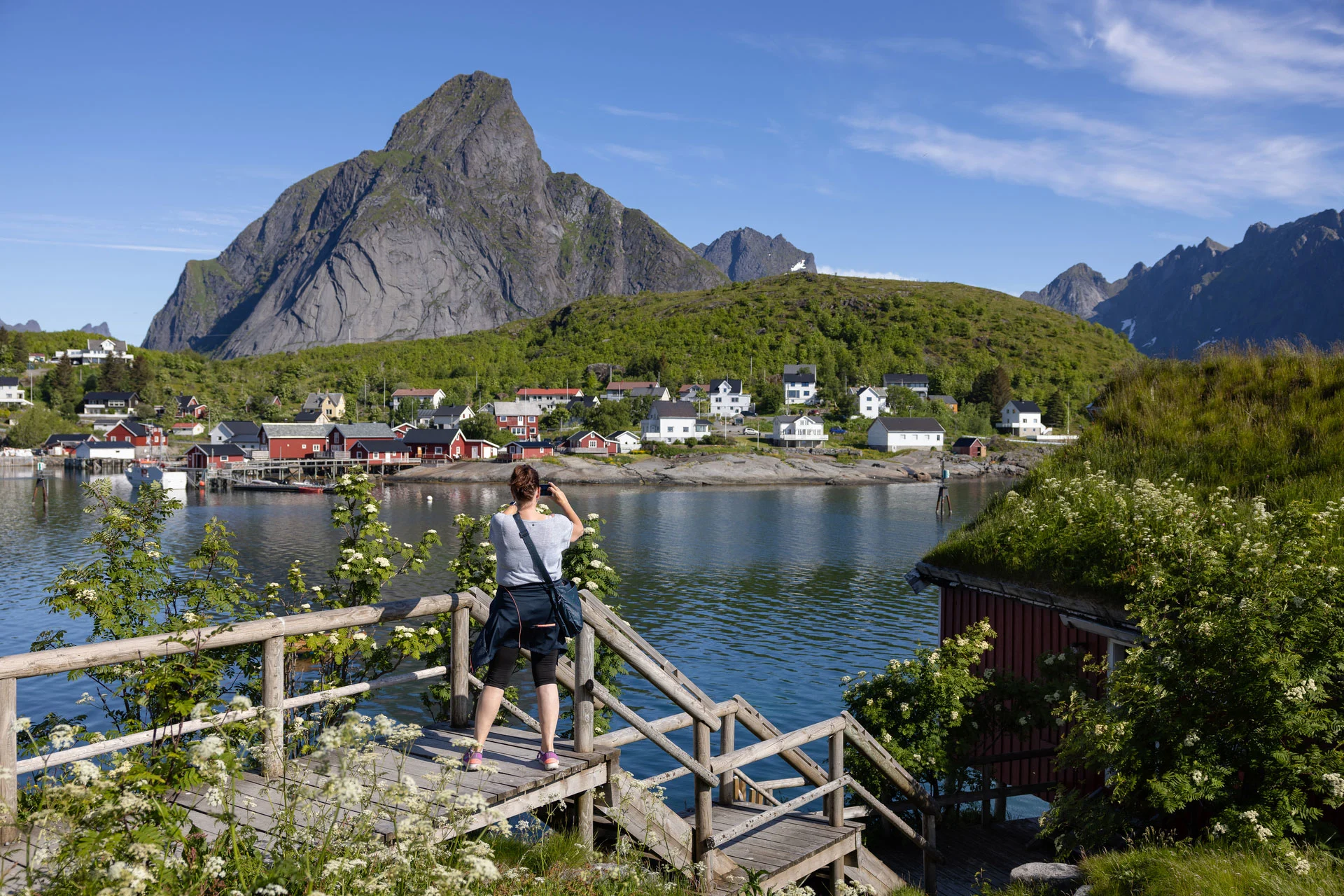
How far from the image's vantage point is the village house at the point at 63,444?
12419cm

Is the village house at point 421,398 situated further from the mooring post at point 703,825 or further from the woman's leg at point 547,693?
the woman's leg at point 547,693

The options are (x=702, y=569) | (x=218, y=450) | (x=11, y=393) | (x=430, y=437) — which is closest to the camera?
(x=702, y=569)

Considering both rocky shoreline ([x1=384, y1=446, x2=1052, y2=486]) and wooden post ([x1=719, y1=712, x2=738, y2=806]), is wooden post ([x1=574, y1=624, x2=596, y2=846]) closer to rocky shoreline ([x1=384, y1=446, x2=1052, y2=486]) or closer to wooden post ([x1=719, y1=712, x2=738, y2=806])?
wooden post ([x1=719, y1=712, x2=738, y2=806])

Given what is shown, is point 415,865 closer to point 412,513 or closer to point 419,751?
point 419,751

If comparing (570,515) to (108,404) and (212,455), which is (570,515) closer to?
(212,455)

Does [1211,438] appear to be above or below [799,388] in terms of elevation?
below

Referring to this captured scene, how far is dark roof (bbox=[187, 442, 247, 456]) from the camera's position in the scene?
4304 inches

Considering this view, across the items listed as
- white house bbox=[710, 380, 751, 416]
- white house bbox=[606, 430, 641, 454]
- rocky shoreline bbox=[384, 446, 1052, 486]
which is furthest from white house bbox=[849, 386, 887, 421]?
white house bbox=[606, 430, 641, 454]

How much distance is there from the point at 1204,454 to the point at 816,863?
1004 centimetres

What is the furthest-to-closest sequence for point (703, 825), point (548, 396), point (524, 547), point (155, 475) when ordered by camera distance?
point (548, 396)
point (155, 475)
point (703, 825)
point (524, 547)

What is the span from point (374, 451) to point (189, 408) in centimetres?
6568

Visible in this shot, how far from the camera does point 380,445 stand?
113m

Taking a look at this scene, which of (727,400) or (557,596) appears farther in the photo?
(727,400)

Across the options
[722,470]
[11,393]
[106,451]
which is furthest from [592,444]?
[11,393]
